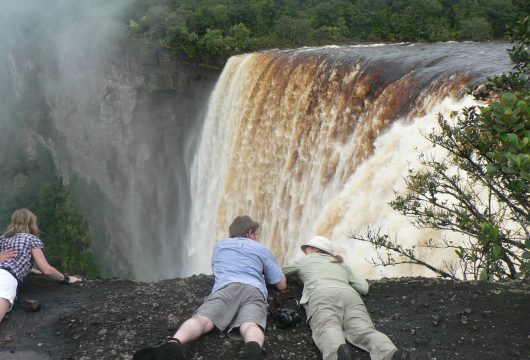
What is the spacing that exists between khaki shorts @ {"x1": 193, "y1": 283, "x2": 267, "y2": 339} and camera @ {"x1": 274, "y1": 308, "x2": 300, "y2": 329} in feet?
0.47

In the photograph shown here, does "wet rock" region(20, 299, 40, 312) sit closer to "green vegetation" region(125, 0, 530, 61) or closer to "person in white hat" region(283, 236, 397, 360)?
"person in white hat" region(283, 236, 397, 360)

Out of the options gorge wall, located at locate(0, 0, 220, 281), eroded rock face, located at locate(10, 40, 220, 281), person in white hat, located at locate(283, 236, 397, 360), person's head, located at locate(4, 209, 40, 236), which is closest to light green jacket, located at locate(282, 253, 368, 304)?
person in white hat, located at locate(283, 236, 397, 360)

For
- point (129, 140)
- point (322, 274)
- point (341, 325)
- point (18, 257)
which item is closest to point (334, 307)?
point (341, 325)

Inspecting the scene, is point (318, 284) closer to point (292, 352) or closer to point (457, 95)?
point (292, 352)

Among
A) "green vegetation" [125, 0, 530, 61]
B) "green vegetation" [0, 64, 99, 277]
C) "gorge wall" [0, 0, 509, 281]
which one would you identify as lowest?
"green vegetation" [0, 64, 99, 277]

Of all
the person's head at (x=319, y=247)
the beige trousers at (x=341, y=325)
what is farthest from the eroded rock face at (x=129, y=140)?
the beige trousers at (x=341, y=325)

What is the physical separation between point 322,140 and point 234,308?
22.0ft

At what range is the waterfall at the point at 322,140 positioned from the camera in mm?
7496

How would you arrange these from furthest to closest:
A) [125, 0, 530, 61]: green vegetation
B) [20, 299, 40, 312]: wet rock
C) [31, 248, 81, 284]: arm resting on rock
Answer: [125, 0, 530, 61]: green vegetation, [31, 248, 81, 284]: arm resting on rock, [20, 299, 40, 312]: wet rock

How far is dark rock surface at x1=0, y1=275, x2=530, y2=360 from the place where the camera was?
376 centimetres

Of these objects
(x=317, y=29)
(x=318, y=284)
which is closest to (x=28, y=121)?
(x=317, y=29)

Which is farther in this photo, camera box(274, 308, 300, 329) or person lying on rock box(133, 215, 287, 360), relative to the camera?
camera box(274, 308, 300, 329)

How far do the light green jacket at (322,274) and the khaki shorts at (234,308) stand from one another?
1.28 feet

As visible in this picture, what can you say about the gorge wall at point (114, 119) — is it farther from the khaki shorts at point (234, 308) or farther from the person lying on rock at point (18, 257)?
the khaki shorts at point (234, 308)
